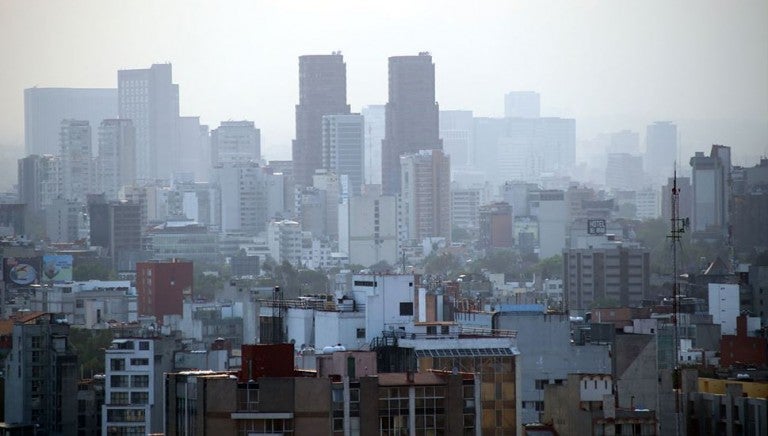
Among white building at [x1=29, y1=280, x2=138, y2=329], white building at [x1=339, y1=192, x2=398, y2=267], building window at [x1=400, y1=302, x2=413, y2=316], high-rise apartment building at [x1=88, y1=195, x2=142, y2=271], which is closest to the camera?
building window at [x1=400, y1=302, x2=413, y2=316]

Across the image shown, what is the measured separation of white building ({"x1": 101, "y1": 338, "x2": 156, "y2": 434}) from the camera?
4619 cm

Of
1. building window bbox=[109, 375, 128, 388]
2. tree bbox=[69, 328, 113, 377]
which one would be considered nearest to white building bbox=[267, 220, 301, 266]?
tree bbox=[69, 328, 113, 377]

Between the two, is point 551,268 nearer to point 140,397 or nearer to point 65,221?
point 65,221

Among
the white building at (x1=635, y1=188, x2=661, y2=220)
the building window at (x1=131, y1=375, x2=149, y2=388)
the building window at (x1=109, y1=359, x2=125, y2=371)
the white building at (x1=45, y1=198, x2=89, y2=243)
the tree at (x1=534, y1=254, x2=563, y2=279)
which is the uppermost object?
the white building at (x1=635, y1=188, x2=661, y2=220)

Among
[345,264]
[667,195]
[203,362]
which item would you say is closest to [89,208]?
[345,264]

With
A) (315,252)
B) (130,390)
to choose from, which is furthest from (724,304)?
(315,252)

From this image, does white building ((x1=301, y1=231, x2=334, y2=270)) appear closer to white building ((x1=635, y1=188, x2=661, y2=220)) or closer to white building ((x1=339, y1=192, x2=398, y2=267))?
white building ((x1=339, y1=192, x2=398, y2=267))

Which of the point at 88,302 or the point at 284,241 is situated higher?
the point at 284,241

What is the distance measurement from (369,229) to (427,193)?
24.7 m

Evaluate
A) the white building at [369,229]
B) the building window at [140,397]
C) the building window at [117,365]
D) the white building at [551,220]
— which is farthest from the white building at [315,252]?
the building window at [140,397]

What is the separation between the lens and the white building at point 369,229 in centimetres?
15275

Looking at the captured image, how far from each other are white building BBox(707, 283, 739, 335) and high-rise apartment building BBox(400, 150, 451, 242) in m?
99.6

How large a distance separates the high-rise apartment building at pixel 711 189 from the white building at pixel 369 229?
71.4ft

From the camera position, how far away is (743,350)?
57406 mm
